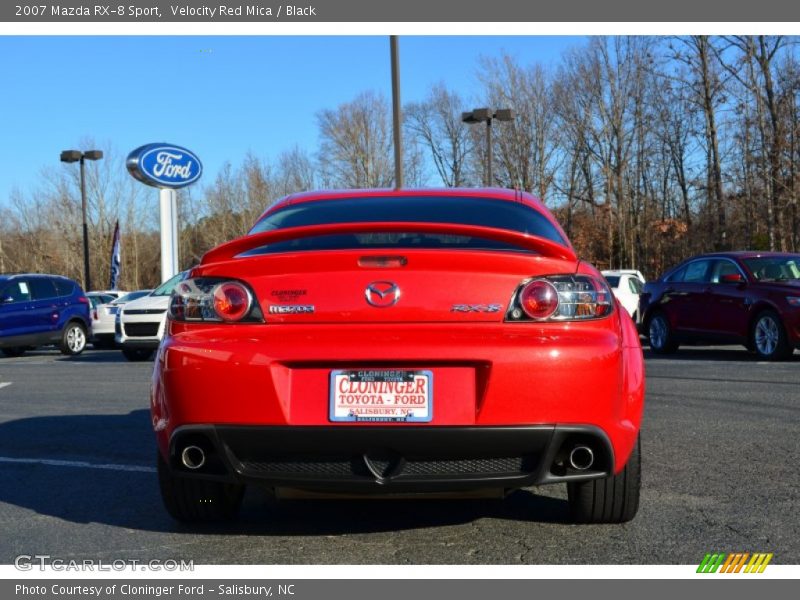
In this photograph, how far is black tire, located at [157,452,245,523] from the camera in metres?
4.19

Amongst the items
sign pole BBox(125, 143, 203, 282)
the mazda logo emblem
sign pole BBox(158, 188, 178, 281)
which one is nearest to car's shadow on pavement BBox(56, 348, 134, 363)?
sign pole BBox(158, 188, 178, 281)

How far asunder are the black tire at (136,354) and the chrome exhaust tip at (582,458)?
13.1m

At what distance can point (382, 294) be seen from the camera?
3686 millimetres

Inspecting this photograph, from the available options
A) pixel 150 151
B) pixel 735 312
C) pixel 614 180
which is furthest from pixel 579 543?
pixel 614 180

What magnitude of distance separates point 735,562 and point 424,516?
1.38 m

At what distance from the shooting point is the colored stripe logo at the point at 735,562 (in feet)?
11.7

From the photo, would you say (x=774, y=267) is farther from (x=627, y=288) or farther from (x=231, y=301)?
(x=231, y=301)

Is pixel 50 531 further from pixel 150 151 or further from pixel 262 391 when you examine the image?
pixel 150 151

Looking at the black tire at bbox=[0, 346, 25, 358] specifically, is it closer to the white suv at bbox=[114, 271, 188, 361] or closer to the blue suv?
the blue suv

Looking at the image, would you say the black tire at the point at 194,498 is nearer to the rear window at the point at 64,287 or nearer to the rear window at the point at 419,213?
the rear window at the point at 419,213

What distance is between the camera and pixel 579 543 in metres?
3.89

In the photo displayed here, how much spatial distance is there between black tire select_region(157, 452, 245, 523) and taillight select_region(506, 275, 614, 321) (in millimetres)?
1496

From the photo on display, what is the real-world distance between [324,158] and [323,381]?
5293 cm

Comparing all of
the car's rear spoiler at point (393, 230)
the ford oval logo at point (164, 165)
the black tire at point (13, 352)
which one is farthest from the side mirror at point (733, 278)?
the ford oval logo at point (164, 165)
